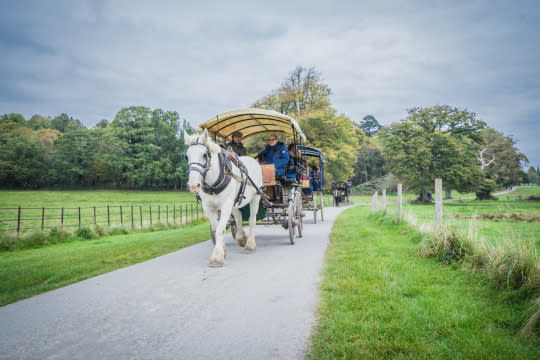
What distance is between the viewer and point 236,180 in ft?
18.7

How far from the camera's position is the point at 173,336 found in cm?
267

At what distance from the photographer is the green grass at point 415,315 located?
228cm

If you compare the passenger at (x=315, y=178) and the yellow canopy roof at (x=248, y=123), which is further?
the passenger at (x=315, y=178)

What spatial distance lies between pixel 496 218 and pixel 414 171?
1976 cm

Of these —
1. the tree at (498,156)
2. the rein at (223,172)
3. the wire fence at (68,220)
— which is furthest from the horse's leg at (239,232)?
the tree at (498,156)

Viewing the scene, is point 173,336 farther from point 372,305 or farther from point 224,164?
point 224,164

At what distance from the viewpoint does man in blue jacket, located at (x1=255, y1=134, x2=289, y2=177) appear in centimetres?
783

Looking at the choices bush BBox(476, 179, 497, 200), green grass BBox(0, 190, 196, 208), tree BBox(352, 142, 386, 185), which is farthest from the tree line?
tree BBox(352, 142, 386, 185)

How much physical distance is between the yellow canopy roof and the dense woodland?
43.0ft

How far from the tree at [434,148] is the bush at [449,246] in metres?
27.3

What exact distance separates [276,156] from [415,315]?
5.65 meters

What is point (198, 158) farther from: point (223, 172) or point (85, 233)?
point (85, 233)

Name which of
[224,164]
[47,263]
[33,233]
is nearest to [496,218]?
Result: [224,164]

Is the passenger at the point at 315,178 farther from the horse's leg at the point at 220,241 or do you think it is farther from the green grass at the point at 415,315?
the green grass at the point at 415,315
